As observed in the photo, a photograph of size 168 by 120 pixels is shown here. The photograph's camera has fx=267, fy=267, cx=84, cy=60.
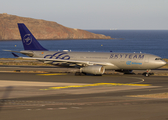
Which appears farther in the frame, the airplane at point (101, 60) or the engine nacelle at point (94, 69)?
the airplane at point (101, 60)

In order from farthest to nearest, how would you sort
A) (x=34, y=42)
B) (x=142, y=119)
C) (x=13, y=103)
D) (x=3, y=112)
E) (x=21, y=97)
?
(x=34, y=42), (x=21, y=97), (x=13, y=103), (x=3, y=112), (x=142, y=119)

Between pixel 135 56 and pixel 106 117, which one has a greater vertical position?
pixel 135 56

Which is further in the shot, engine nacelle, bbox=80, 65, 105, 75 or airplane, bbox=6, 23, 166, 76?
airplane, bbox=6, 23, 166, 76

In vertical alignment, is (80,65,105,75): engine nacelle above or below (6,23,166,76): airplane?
below

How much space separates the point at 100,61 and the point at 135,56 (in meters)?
6.07

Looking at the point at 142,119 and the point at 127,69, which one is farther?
the point at 127,69

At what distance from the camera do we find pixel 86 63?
1817 inches

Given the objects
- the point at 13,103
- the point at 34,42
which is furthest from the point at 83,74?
the point at 13,103

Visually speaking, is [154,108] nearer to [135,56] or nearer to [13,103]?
[13,103]

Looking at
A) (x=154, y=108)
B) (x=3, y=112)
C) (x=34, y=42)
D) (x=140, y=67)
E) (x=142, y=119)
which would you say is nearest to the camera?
(x=142, y=119)

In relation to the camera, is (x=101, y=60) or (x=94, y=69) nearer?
(x=94, y=69)

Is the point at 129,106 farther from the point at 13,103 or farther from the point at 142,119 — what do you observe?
the point at 13,103

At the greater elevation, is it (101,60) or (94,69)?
(101,60)

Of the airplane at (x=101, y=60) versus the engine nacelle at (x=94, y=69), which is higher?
the airplane at (x=101, y=60)
